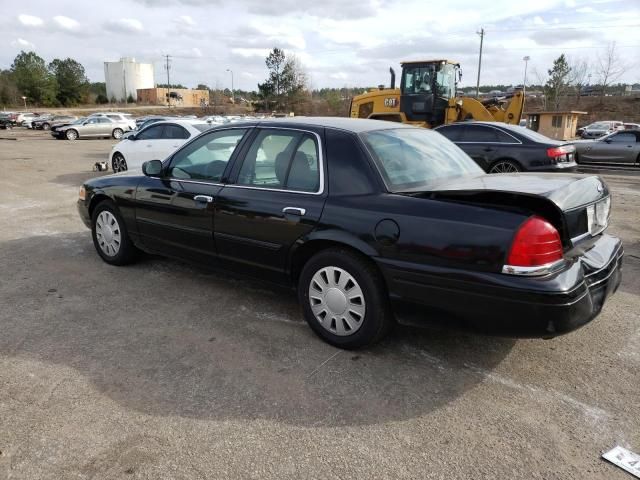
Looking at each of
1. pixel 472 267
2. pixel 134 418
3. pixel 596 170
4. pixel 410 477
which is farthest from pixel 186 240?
pixel 596 170

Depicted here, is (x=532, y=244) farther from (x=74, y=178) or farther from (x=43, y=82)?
(x=43, y=82)

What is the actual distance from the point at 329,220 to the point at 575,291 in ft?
5.10

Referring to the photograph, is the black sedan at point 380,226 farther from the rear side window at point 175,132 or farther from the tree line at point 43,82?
the tree line at point 43,82

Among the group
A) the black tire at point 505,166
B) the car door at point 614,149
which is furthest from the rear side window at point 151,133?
the car door at point 614,149

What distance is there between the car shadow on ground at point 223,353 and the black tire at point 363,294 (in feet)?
0.37

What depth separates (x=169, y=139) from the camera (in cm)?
1182

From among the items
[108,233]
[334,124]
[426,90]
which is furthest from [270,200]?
[426,90]

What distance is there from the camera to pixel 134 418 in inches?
111

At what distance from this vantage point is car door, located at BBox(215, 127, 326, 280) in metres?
3.67

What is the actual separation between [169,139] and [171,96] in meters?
91.2

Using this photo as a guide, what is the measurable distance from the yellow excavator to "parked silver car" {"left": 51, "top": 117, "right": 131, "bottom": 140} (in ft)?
70.6

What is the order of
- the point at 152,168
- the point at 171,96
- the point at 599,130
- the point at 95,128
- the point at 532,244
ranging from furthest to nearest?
the point at 171,96
the point at 95,128
the point at 599,130
the point at 152,168
the point at 532,244

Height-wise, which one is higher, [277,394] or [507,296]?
[507,296]

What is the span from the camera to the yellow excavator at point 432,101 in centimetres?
1514
